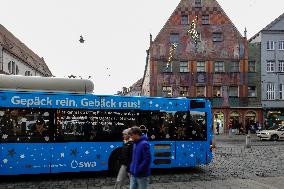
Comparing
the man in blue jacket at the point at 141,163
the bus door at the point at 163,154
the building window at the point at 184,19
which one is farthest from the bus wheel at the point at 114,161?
the building window at the point at 184,19

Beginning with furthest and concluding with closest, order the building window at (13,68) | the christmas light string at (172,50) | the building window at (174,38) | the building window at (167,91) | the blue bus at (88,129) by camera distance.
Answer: the building window at (13,68) → the building window at (174,38) → the building window at (167,91) → the christmas light string at (172,50) → the blue bus at (88,129)

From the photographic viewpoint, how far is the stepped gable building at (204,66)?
155 feet

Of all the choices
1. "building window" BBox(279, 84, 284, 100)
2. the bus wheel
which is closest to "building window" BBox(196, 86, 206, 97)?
"building window" BBox(279, 84, 284, 100)

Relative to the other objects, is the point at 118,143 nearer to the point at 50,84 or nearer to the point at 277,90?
the point at 50,84

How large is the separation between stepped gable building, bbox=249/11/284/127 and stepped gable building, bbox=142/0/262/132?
145 centimetres

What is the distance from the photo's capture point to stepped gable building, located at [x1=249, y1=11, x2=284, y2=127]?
48000 mm

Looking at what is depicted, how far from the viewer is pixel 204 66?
47719 millimetres

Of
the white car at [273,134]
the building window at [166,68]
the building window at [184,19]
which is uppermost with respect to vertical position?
the building window at [184,19]

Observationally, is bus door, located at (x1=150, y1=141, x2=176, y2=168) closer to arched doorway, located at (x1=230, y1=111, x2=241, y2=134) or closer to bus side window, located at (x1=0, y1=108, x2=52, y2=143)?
bus side window, located at (x1=0, y1=108, x2=52, y2=143)

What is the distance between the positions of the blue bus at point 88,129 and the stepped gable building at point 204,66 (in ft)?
108

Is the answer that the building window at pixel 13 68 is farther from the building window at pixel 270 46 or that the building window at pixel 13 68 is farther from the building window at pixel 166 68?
the building window at pixel 270 46

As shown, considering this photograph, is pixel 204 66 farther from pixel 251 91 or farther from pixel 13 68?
pixel 13 68

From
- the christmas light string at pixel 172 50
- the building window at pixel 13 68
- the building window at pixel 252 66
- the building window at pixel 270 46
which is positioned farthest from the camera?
the building window at pixel 13 68

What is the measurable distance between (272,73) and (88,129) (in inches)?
1580
